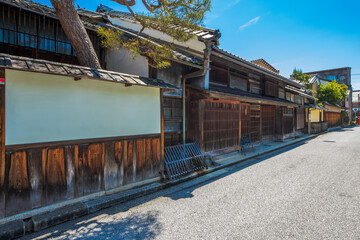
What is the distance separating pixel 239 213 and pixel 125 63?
5937 millimetres

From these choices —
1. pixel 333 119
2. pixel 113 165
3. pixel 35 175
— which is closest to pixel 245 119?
pixel 113 165

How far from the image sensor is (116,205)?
4500 millimetres

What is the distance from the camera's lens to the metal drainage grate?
614 centimetres

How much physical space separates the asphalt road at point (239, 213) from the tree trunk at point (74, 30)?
3.92 m

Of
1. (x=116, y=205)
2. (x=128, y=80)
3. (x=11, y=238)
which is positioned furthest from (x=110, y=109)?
(x=11, y=238)

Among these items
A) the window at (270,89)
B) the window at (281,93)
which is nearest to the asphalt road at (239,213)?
the window at (270,89)

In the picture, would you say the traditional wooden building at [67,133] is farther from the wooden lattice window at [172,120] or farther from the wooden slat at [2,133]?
the wooden lattice window at [172,120]

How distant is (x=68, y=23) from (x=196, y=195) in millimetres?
5619

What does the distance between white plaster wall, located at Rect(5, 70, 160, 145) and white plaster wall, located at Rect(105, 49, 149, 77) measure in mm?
1315

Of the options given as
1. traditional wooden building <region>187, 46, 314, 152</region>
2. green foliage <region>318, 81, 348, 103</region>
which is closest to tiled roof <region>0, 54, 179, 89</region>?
traditional wooden building <region>187, 46, 314, 152</region>

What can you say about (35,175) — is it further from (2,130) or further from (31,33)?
(31,33)

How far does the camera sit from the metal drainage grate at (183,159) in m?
6.14

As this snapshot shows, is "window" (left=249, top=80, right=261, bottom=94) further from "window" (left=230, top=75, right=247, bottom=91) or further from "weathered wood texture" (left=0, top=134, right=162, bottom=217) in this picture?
"weathered wood texture" (left=0, top=134, right=162, bottom=217)

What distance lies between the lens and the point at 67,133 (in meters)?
4.14
